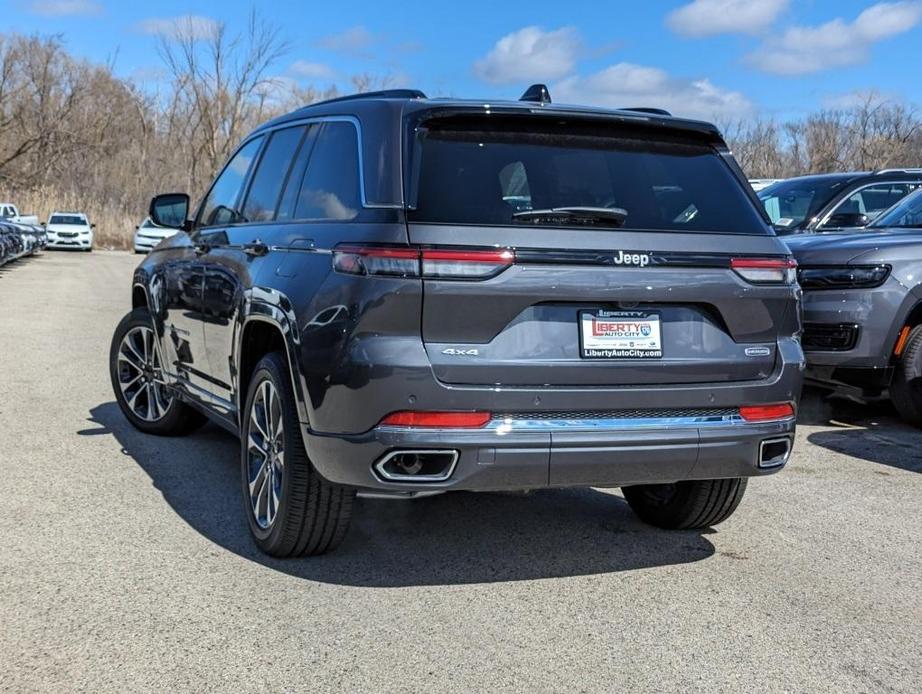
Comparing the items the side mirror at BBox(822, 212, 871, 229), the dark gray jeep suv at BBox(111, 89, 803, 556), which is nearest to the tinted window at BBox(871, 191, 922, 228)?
the side mirror at BBox(822, 212, 871, 229)

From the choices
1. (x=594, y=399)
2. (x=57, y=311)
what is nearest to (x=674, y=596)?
(x=594, y=399)

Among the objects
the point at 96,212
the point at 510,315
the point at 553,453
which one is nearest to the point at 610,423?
the point at 553,453

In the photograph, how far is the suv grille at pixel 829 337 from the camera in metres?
7.13

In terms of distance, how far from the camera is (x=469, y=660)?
3309 mm

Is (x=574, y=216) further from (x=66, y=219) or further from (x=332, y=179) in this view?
(x=66, y=219)

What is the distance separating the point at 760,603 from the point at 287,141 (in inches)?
121

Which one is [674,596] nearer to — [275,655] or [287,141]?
[275,655]

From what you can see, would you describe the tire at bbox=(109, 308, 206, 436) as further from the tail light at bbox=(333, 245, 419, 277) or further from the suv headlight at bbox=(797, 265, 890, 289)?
the suv headlight at bbox=(797, 265, 890, 289)

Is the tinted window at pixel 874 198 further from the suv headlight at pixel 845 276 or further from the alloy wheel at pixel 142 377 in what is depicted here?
the alloy wheel at pixel 142 377

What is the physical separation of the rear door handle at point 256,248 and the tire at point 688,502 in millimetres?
2143

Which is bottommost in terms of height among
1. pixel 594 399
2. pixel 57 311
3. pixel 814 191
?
pixel 57 311

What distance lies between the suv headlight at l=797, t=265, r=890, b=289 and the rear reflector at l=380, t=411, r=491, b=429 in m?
4.50

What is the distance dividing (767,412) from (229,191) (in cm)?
329

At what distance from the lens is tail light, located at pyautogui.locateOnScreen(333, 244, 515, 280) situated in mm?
3469
